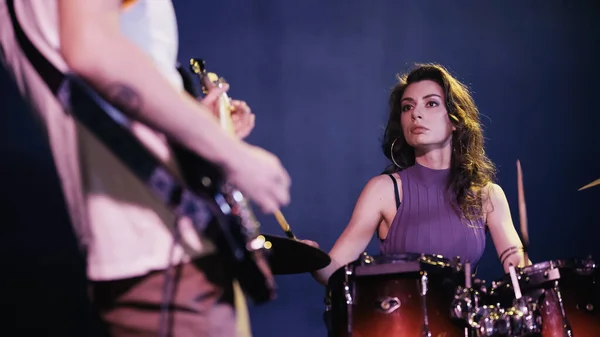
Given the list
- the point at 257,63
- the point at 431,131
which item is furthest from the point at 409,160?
the point at 257,63

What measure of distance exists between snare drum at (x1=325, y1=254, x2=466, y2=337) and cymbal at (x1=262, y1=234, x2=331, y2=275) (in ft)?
0.93

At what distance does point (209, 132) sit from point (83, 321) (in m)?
1.28

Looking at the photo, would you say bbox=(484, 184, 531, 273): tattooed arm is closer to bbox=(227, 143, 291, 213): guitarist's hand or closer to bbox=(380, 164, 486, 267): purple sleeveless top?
bbox=(380, 164, 486, 267): purple sleeveless top

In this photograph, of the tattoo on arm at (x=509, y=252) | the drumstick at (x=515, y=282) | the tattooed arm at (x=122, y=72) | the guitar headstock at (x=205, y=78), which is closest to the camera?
the tattooed arm at (x=122, y=72)

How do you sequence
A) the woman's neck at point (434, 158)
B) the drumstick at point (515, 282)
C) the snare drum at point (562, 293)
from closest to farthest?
the drumstick at point (515, 282) < the snare drum at point (562, 293) < the woman's neck at point (434, 158)

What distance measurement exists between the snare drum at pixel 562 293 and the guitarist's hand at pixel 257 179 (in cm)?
156

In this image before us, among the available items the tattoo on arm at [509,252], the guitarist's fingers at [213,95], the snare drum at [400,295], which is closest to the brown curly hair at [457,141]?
the tattoo on arm at [509,252]

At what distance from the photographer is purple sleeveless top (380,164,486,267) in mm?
2494

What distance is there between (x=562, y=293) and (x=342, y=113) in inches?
44.3

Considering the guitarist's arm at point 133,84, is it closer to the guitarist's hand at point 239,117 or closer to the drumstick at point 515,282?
the guitarist's hand at point 239,117

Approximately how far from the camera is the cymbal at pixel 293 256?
142cm

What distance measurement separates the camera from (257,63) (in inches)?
102

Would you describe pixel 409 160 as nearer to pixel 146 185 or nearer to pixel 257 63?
pixel 257 63

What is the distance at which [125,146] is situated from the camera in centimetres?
74
